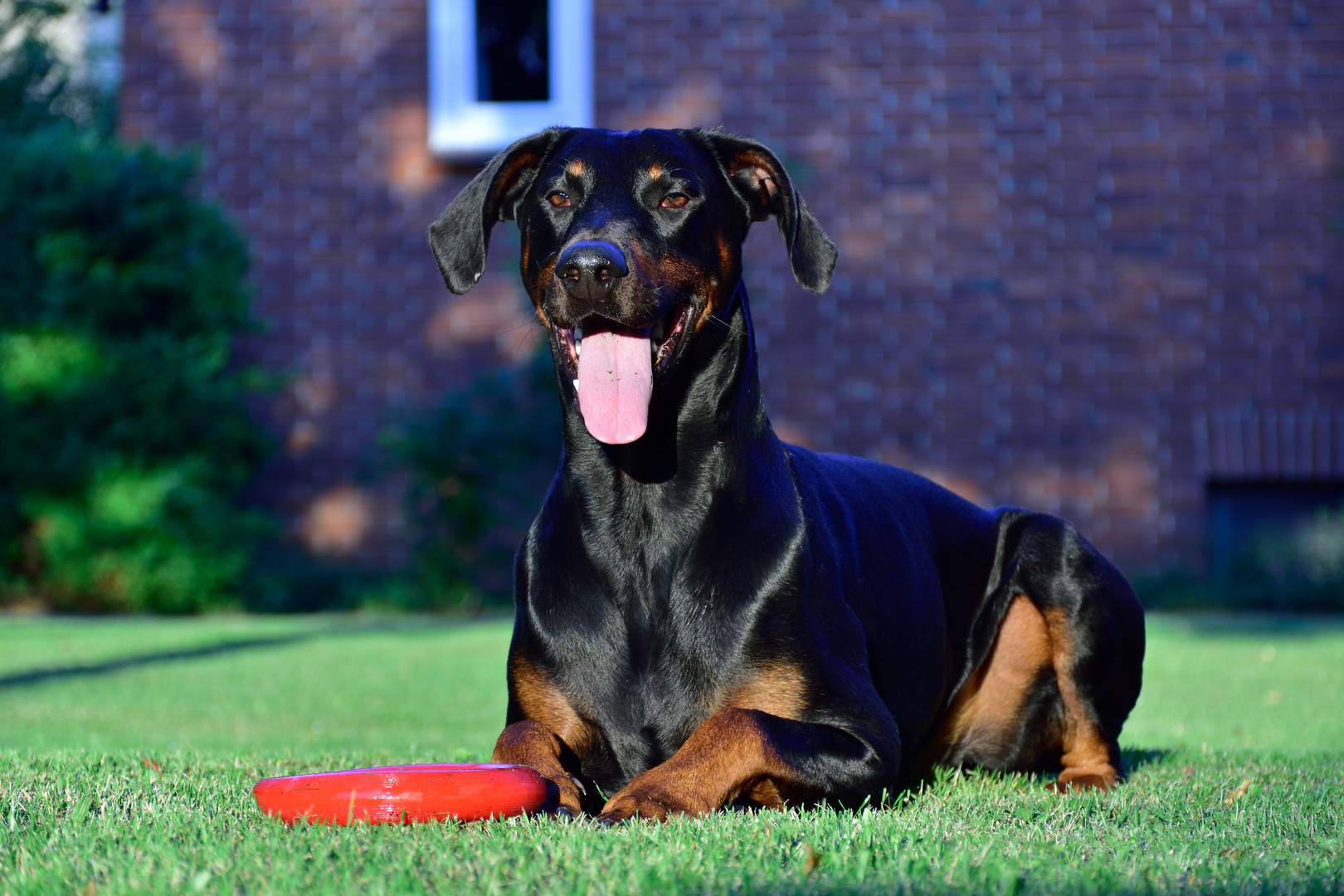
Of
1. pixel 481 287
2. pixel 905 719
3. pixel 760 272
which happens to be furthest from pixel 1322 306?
pixel 905 719

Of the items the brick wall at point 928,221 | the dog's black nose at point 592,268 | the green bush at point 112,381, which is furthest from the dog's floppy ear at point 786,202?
the brick wall at point 928,221

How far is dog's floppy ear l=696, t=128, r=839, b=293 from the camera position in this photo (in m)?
3.68

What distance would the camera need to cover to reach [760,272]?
12.0 m

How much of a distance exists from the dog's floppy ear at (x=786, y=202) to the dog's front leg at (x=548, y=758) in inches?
53.4

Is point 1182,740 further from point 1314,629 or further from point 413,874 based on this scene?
point 1314,629

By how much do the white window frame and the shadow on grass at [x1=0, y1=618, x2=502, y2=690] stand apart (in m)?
4.54

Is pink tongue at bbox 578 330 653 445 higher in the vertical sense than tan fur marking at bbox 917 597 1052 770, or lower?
higher

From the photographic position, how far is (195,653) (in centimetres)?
789

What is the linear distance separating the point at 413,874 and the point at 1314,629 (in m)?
8.68

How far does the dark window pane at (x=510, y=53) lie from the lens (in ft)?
40.9

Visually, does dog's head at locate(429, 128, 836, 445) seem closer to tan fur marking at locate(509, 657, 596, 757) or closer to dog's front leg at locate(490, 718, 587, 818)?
tan fur marking at locate(509, 657, 596, 757)

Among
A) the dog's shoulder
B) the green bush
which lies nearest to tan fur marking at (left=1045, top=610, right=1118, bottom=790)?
the dog's shoulder

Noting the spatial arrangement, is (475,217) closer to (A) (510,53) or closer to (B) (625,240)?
(B) (625,240)

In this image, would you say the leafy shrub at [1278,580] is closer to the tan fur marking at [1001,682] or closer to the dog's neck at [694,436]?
the tan fur marking at [1001,682]
